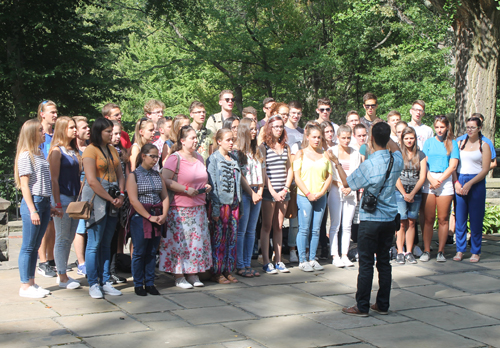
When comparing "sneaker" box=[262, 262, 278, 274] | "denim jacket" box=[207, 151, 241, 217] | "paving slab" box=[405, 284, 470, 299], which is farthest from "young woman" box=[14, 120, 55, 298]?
"paving slab" box=[405, 284, 470, 299]

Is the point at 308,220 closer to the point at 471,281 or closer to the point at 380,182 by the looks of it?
the point at 380,182

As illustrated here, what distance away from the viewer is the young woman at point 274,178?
22.5ft

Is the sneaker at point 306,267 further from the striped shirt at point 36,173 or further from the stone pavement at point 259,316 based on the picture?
the striped shirt at point 36,173

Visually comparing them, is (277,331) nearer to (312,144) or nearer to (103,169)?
(103,169)

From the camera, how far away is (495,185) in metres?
10.5

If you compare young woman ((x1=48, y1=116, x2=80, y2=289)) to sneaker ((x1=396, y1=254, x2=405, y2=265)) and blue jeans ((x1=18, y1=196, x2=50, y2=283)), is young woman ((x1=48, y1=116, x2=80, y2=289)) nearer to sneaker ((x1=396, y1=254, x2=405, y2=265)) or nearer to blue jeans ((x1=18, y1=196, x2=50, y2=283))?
blue jeans ((x1=18, y1=196, x2=50, y2=283))

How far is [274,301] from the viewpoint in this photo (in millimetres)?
5566

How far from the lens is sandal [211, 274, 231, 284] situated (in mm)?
6289

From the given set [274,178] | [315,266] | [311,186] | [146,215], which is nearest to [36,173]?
[146,215]

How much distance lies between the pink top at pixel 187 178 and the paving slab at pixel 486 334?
3.03 meters

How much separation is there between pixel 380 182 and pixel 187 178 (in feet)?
6.97

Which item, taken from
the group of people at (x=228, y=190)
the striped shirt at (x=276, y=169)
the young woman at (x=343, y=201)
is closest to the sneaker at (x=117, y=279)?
the group of people at (x=228, y=190)

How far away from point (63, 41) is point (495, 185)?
11.0 m

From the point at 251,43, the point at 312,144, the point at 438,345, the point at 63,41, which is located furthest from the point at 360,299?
the point at 251,43
